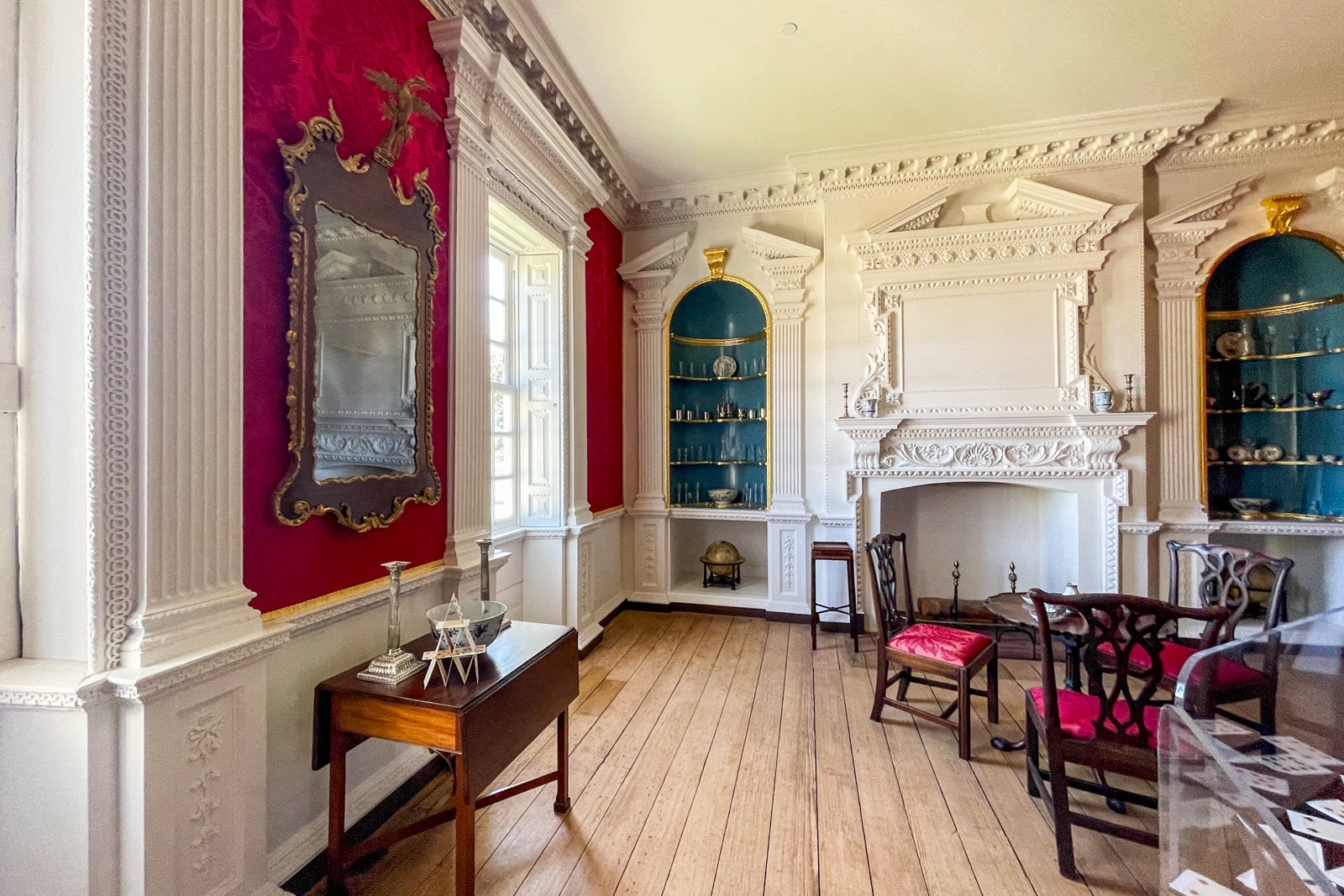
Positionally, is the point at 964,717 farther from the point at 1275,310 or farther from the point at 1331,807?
the point at 1275,310

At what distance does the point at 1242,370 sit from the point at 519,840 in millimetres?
5619

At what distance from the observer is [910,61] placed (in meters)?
3.09

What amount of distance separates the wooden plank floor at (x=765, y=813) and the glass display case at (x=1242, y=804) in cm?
63

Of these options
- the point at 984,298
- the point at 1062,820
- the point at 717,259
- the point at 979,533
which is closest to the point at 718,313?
the point at 717,259

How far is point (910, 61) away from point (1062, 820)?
12.2 feet

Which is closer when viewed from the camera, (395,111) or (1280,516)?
(395,111)

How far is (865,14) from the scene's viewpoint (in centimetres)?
272

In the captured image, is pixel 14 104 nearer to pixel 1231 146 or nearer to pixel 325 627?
pixel 325 627

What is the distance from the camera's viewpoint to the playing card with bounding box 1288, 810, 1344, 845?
114cm

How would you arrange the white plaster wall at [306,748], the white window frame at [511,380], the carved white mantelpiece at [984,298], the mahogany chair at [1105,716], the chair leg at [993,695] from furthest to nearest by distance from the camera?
the carved white mantelpiece at [984,298] < the white window frame at [511,380] < the chair leg at [993,695] < the mahogany chair at [1105,716] < the white plaster wall at [306,748]

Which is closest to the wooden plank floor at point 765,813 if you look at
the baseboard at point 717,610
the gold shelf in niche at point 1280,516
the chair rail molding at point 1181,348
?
the baseboard at point 717,610

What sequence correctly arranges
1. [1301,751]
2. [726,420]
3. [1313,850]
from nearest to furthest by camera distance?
[1313,850] → [1301,751] → [726,420]

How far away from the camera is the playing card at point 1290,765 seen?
137 cm

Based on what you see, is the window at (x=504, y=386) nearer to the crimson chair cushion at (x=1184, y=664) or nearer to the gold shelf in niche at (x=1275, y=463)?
the crimson chair cushion at (x=1184, y=664)
